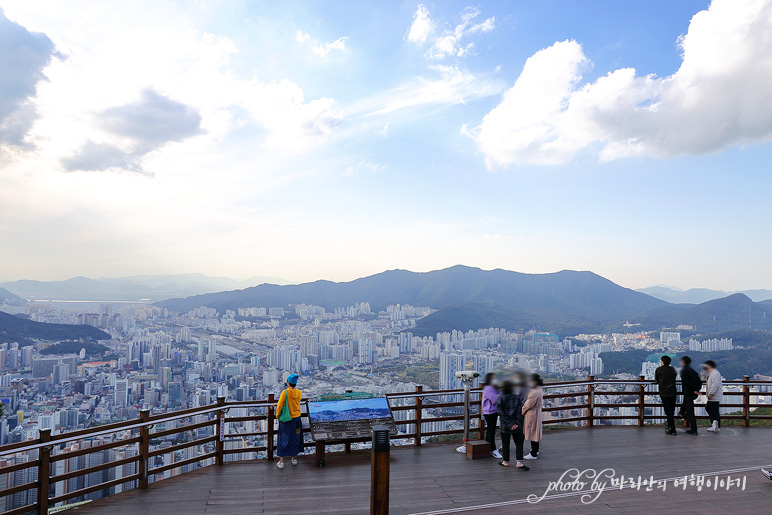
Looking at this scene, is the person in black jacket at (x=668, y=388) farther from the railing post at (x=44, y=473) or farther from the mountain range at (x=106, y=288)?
the mountain range at (x=106, y=288)

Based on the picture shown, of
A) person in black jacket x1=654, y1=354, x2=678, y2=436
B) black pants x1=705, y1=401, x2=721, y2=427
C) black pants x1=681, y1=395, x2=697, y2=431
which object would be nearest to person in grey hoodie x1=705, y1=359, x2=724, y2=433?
black pants x1=705, y1=401, x2=721, y2=427

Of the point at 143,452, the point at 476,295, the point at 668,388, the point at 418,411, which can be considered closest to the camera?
the point at 143,452

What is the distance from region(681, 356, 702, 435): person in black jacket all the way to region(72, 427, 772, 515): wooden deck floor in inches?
34.8

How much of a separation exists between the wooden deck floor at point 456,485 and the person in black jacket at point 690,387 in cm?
88

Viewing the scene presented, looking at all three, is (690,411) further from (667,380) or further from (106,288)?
(106,288)

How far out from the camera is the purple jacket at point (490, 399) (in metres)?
7.79

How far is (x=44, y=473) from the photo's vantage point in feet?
17.0

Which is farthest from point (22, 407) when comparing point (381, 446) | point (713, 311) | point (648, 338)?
point (713, 311)

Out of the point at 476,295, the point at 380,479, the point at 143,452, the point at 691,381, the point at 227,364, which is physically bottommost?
the point at 227,364

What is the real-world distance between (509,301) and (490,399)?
89.0 metres

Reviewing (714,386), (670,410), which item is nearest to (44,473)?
(670,410)

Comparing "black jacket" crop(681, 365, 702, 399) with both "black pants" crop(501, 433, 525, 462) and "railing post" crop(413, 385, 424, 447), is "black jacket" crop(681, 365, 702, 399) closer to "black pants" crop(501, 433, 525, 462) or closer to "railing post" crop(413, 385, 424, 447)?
"black pants" crop(501, 433, 525, 462)

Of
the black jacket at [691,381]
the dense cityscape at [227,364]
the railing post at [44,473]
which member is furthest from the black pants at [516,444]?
the railing post at [44,473]

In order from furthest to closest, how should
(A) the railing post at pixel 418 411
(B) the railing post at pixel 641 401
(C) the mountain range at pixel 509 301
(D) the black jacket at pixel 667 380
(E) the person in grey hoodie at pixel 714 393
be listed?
(C) the mountain range at pixel 509 301 < (B) the railing post at pixel 641 401 < (E) the person in grey hoodie at pixel 714 393 < (D) the black jacket at pixel 667 380 < (A) the railing post at pixel 418 411
